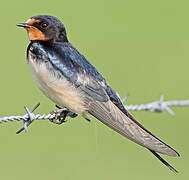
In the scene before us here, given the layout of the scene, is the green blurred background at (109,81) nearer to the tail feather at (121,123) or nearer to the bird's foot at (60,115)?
the bird's foot at (60,115)

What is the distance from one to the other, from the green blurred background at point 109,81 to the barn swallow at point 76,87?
4.02 feet

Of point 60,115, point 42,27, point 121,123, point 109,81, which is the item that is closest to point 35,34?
point 42,27

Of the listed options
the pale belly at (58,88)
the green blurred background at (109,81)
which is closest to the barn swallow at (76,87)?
the pale belly at (58,88)

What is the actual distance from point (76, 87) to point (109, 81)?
2792mm

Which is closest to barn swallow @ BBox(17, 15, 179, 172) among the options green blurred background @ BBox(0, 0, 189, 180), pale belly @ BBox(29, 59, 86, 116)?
pale belly @ BBox(29, 59, 86, 116)

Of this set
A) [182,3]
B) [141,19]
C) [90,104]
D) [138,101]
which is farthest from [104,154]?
[182,3]

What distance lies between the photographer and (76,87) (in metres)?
3.55

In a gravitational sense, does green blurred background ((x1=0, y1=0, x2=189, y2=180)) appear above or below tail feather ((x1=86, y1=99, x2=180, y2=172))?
above

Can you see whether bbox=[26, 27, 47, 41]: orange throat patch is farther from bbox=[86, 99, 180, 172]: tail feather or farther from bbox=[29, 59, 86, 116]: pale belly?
bbox=[86, 99, 180, 172]: tail feather

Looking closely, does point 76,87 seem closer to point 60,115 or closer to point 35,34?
point 60,115

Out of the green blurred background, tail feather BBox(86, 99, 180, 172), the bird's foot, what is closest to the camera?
tail feather BBox(86, 99, 180, 172)

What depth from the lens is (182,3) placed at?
9.23m

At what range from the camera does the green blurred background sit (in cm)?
499

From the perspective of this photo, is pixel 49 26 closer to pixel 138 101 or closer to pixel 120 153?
pixel 120 153
